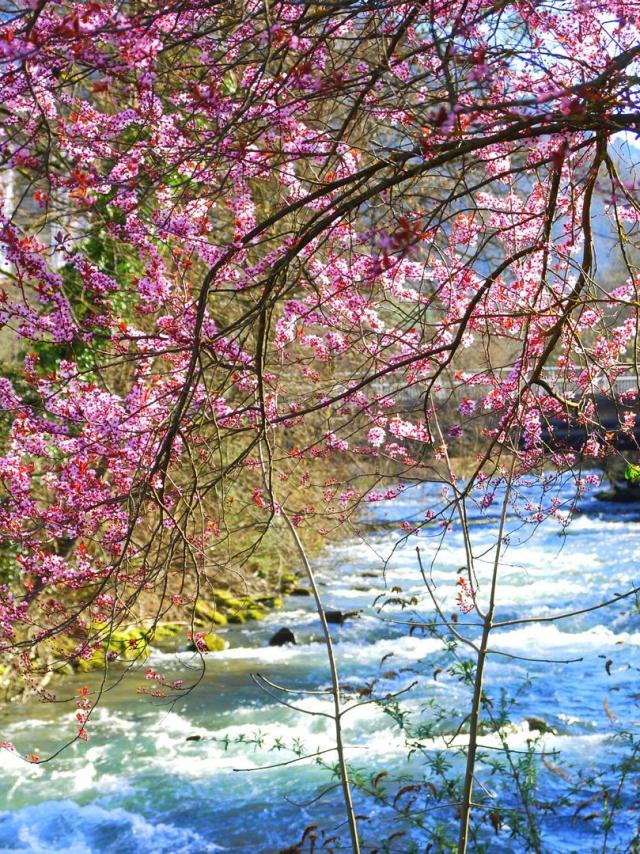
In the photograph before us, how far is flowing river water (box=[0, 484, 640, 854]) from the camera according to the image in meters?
5.76

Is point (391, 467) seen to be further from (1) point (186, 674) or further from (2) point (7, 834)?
(2) point (7, 834)

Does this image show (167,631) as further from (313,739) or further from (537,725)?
(537,725)

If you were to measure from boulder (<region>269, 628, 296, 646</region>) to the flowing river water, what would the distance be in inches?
6.4

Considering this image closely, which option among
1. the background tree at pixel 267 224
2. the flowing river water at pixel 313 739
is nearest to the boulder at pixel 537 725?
the flowing river water at pixel 313 739

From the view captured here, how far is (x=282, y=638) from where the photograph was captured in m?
10.3

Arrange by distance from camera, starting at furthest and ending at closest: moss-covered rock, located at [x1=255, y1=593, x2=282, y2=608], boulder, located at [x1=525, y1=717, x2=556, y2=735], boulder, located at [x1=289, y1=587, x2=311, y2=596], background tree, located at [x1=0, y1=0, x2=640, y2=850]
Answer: boulder, located at [x1=289, y1=587, x2=311, y2=596] → moss-covered rock, located at [x1=255, y1=593, x2=282, y2=608] → boulder, located at [x1=525, y1=717, x2=556, y2=735] → background tree, located at [x1=0, y1=0, x2=640, y2=850]

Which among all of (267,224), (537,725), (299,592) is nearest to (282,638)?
(299,592)

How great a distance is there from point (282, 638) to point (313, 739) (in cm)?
296

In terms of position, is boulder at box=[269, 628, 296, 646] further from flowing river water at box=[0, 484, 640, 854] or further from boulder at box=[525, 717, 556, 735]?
boulder at box=[525, 717, 556, 735]

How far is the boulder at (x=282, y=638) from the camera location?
33.6 ft

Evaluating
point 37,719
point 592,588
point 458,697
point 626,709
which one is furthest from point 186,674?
point 592,588

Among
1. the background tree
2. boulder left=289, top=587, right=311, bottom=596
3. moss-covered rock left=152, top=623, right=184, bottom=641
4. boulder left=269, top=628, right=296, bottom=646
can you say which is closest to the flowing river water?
boulder left=269, top=628, right=296, bottom=646

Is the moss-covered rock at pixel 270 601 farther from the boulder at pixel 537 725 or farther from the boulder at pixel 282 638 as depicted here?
the boulder at pixel 537 725

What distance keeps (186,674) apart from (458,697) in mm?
A: 2565
